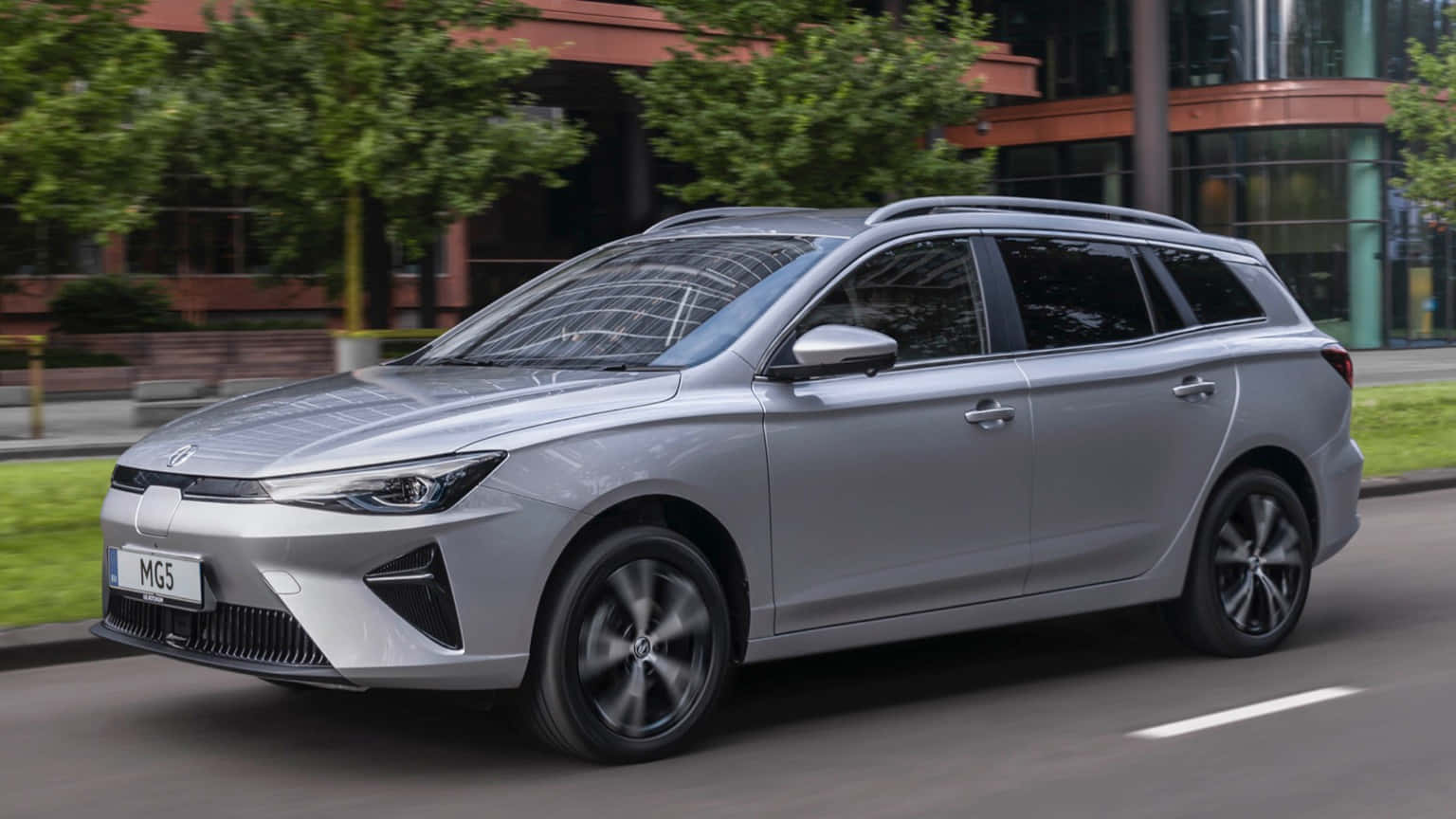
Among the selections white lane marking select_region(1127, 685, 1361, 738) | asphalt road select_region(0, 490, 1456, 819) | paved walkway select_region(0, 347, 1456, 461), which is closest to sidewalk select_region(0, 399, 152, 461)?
paved walkway select_region(0, 347, 1456, 461)

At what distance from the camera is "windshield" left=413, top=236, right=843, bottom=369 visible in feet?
18.7

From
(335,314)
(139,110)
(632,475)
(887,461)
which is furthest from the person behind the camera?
(335,314)

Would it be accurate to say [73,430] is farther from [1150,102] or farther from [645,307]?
[1150,102]

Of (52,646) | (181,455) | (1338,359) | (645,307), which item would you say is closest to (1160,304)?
(1338,359)

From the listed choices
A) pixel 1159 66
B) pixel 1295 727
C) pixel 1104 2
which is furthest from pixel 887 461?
pixel 1104 2

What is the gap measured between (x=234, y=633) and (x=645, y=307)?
168 cm

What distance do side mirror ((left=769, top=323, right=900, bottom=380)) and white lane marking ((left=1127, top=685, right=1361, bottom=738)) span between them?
1432 mm

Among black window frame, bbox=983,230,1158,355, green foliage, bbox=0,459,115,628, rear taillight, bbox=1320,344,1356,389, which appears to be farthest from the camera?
green foliage, bbox=0,459,115,628

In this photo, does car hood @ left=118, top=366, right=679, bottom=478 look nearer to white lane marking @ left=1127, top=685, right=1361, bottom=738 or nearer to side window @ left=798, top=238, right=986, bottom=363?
side window @ left=798, top=238, right=986, bottom=363

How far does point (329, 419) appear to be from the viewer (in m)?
5.16

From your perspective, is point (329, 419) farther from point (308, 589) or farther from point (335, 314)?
point (335, 314)

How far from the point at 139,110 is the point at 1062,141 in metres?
30.4

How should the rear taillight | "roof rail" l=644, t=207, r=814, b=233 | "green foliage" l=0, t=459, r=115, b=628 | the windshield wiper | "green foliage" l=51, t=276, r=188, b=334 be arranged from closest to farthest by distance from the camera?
the windshield wiper
"roof rail" l=644, t=207, r=814, b=233
the rear taillight
"green foliage" l=0, t=459, r=115, b=628
"green foliage" l=51, t=276, r=188, b=334

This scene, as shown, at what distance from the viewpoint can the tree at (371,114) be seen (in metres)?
22.5
